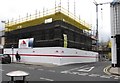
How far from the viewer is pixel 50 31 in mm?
35688

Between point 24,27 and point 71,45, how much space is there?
8963 mm

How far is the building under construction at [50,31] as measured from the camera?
1374 inches

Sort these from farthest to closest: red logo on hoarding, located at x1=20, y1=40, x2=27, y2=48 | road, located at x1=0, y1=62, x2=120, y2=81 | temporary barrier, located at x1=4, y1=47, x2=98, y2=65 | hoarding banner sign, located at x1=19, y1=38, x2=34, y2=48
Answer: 1. red logo on hoarding, located at x1=20, y1=40, x2=27, y2=48
2. hoarding banner sign, located at x1=19, y1=38, x2=34, y2=48
3. temporary barrier, located at x1=4, y1=47, x2=98, y2=65
4. road, located at x1=0, y1=62, x2=120, y2=81

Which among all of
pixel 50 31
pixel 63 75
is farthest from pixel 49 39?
pixel 63 75

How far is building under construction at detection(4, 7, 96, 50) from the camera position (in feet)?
115

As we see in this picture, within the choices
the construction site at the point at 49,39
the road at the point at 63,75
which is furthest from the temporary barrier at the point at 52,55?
the road at the point at 63,75

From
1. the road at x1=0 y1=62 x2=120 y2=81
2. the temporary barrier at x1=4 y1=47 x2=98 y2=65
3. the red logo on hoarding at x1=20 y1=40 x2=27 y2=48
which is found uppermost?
the red logo on hoarding at x1=20 y1=40 x2=27 y2=48

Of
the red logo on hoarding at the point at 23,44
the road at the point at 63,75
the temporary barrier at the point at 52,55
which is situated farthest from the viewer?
the red logo on hoarding at the point at 23,44

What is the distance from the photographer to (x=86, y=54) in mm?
47438

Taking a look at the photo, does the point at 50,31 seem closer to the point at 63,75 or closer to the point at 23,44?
the point at 23,44

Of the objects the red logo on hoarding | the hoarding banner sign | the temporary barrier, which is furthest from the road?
the red logo on hoarding

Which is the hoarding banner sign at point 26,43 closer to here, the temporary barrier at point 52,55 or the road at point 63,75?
the temporary barrier at point 52,55

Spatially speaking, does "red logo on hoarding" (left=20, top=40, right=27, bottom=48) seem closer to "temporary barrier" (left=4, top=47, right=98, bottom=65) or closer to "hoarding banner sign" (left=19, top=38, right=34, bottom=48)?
"hoarding banner sign" (left=19, top=38, right=34, bottom=48)

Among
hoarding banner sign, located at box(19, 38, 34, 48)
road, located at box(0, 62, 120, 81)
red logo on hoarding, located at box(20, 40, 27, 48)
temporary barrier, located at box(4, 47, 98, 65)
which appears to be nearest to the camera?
road, located at box(0, 62, 120, 81)
